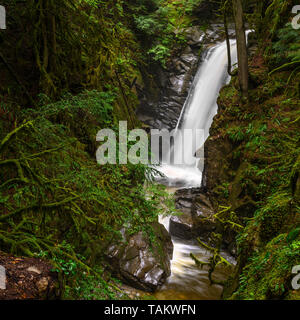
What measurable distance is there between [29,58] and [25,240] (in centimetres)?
327

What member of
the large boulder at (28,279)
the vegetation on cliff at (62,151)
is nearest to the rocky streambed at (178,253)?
the vegetation on cliff at (62,151)

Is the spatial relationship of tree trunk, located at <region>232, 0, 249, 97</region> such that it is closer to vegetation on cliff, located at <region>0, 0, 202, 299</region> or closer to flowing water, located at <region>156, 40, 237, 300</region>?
flowing water, located at <region>156, 40, 237, 300</region>

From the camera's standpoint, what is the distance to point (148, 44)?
16812 millimetres

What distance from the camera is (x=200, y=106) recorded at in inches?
575

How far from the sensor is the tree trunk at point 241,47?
7402mm

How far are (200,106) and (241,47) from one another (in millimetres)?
7172

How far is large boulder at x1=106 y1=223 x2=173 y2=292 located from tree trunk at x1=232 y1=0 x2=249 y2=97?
537 cm

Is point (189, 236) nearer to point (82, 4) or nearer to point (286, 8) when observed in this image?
point (82, 4)

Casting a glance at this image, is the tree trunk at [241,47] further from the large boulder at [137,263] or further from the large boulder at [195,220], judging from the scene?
the large boulder at [137,263]

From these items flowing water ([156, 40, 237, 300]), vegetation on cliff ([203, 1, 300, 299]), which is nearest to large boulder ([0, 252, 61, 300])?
vegetation on cliff ([203, 1, 300, 299])

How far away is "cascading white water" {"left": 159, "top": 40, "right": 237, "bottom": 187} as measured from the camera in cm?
1346

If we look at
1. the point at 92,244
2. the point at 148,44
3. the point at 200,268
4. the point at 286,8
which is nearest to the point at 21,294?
the point at 92,244

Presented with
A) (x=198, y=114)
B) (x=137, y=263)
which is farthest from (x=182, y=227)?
(x=198, y=114)

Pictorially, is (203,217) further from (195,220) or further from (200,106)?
(200,106)
